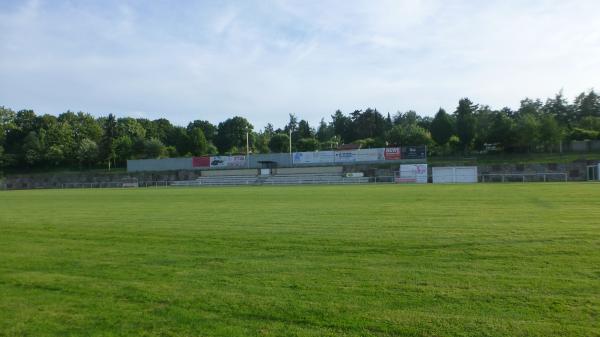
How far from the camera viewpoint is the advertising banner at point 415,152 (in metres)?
59.4

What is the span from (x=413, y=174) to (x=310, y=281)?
48.8m

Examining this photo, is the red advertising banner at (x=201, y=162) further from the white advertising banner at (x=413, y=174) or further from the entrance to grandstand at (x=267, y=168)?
the white advertising banner at (x=413, y=174)

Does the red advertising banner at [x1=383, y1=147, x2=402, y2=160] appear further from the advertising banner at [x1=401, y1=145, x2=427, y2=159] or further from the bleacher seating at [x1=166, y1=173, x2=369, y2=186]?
the bleacher seating at [x1=166, y1=173, x2=369, y2=186]

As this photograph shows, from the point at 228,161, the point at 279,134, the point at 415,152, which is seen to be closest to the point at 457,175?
the point at 415,152

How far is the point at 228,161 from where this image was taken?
7138cm

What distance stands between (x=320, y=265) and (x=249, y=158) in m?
64.0

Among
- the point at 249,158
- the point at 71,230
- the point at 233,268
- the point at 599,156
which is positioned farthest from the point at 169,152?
the point at 233,268

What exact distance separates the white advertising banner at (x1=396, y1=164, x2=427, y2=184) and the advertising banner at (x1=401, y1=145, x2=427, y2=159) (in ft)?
22.8

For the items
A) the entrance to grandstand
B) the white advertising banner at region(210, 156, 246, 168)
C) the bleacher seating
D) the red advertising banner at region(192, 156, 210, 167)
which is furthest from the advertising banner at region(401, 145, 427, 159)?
the red advertising banner at region(192, 156, 210, 167)

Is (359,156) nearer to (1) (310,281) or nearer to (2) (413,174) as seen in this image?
(2) (413,174)

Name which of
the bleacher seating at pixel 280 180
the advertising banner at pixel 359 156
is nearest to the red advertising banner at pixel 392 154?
the advertising banner at pixel 359 156

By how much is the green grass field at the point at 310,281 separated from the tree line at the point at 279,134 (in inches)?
2590

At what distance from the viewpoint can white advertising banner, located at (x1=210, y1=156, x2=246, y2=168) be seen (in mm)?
70562

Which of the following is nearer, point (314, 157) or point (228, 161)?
point (314, 157)
